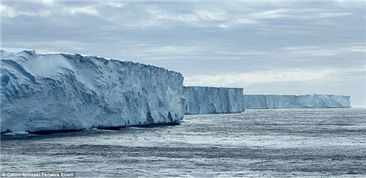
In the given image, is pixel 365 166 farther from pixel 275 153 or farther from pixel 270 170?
pixel 275 153

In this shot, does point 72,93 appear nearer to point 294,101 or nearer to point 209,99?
point 209,99

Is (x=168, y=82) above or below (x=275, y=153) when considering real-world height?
above

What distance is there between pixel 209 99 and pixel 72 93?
43142 mm

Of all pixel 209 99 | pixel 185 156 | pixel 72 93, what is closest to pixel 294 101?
pixel 209 99

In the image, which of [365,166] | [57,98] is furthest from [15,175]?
[57,98]

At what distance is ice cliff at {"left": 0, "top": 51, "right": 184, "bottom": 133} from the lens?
1225 inches

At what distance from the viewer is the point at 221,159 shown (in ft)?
70.4

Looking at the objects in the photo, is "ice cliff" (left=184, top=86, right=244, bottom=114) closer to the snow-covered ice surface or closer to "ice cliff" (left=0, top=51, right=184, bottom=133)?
"ice cliff" (left=0, top=51, right=184, bottom=133)

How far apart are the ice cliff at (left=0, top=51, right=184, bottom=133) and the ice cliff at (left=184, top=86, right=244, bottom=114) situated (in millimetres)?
29202

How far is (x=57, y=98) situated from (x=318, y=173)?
18.6 metres

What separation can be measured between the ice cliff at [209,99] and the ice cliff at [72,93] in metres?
29.2

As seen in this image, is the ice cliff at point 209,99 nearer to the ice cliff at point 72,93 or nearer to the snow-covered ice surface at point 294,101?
the ice cliff at point 72,93

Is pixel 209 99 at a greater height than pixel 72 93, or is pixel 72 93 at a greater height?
pixel 72 93

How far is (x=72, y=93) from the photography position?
3431 cm
